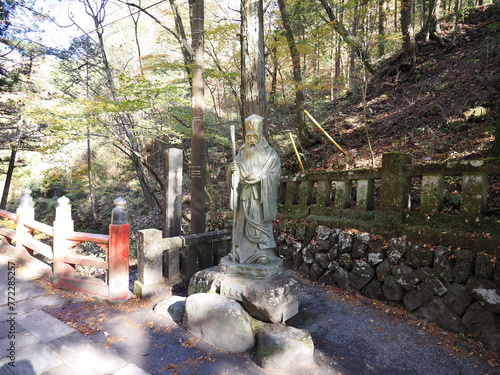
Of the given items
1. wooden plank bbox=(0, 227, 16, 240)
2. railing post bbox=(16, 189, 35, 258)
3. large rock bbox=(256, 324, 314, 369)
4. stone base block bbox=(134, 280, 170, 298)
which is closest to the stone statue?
large rock bbox=(256, 324, 314, 369)

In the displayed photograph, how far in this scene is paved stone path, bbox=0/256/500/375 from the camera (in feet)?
10.3

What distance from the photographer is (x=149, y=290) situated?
16.1 feet

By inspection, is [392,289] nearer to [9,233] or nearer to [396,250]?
[396,250]

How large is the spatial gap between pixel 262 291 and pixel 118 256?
246cm

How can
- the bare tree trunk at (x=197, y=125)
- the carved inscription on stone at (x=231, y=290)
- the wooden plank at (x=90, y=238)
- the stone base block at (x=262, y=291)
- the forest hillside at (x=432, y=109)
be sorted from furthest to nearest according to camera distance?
the forest hillside at (x=432, y=109)
the bare tree trunk at (x=197, y=125)
the wooden plank at (x=90, y=238)
the carved inscription on stone at (x=231, y=290)
the stone base block at (x=262, y=291)

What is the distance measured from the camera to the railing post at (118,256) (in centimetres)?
459

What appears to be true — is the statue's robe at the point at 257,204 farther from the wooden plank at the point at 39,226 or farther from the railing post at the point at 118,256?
the wooden plank at the point at 39,226

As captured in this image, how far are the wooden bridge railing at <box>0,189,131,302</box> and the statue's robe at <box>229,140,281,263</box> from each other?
6.35 ft

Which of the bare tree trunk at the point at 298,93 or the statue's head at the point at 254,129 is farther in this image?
the bare tree trunk at the point at 298,93

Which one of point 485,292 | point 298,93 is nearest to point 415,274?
point 485,292

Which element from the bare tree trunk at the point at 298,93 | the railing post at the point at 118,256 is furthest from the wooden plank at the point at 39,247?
the bare tree trunk at the point at 298,93

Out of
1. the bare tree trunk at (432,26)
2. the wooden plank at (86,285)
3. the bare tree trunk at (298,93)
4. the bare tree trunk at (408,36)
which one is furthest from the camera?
Answer: the bare tree trunk at (432,26)

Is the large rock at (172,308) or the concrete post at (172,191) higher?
the concrete post at (172,191)

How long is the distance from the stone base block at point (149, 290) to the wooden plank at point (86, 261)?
2.10ft
